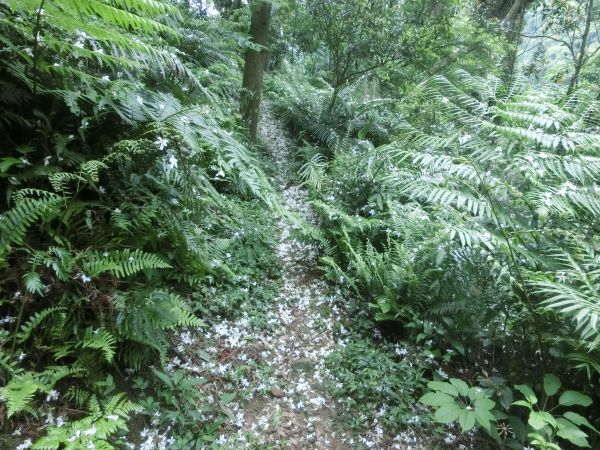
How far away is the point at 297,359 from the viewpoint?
3688 millimetres

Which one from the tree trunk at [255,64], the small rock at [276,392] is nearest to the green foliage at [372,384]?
the small rock at [276,392]

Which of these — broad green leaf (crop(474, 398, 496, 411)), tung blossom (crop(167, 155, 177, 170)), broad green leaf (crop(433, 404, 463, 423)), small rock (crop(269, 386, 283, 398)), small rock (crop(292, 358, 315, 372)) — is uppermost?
tung blossom (crop(167, 155, 177, 170))

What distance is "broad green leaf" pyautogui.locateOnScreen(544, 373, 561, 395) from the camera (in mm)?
2652

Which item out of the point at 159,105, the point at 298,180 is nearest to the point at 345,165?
the point at 298,180

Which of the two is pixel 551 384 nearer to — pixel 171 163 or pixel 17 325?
pixel 171 163

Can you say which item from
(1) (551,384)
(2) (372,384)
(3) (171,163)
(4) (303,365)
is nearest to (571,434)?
(1) (551,384)

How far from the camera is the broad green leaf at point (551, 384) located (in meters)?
2.65

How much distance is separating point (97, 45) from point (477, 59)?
351 inches

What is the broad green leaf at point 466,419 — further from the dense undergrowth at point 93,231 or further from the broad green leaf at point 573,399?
the dense undergrowth at point 93,231

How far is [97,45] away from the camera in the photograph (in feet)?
10.4

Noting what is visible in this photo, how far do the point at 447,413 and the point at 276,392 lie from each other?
57.4 inches

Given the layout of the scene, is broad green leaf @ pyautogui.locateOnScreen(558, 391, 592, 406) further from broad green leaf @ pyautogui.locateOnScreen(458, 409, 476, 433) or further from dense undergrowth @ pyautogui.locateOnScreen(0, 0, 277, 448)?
dense undergrowth @ pyautogui.locateOnScreen(0, 0, 277, 448)

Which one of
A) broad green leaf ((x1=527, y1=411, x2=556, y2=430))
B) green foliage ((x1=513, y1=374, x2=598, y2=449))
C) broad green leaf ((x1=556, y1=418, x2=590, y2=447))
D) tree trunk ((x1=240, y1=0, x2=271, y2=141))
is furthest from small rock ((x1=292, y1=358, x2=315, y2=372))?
tree trunk ((x1=240, y1=0, x2=271, y2=141))

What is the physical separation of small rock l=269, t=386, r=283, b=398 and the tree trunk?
16.1ft
